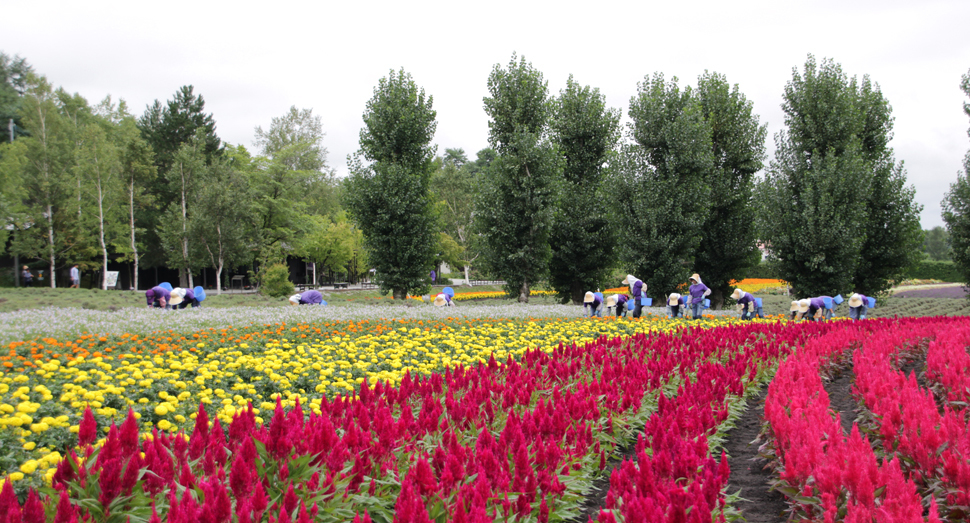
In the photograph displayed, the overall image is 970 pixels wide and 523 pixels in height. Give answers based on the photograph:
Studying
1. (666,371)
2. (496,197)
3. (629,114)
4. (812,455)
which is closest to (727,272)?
(629,114)

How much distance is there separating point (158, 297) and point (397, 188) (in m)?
10.2

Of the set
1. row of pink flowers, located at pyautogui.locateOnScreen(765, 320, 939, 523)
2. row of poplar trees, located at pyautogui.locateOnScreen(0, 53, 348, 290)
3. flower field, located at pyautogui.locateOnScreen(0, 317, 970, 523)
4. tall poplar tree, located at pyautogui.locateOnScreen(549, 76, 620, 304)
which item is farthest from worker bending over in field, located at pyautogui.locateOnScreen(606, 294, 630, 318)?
row of poplar trees, located at pyautogui.locateOnScreen(0, 53, 348, 290)

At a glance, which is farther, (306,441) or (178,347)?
(178,347)

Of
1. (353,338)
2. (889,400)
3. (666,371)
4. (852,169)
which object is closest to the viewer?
(889,400)

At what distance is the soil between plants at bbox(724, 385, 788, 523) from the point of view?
3.50 meters

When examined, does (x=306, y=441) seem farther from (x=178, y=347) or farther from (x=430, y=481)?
(x=178, y=347)

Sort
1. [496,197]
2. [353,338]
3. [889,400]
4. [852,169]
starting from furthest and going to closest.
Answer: [496,197]
[852,169]
[353,338]
[889,400]

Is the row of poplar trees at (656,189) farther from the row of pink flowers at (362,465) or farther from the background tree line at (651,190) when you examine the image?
the row of pink flowers at (362,465)

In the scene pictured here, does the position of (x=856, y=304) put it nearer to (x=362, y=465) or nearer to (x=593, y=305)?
(x=593, y=305)

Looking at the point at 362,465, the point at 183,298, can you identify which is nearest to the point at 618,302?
the point at 362,465

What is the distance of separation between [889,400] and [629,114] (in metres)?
21.5

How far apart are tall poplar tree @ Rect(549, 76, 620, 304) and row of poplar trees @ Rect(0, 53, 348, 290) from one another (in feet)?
62.4

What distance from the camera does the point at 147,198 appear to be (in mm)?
33656

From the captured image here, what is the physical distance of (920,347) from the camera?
8.94m
